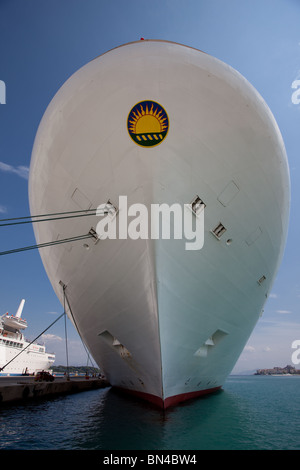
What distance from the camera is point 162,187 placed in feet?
16.1

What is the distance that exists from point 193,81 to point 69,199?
148 inches

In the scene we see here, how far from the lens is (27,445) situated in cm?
470

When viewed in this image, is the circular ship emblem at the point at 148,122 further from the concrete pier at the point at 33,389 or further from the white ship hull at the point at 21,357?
the white ship hull at the point at 21,357

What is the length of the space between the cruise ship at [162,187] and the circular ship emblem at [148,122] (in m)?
0.02

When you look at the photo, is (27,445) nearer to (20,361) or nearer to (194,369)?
(194,369)

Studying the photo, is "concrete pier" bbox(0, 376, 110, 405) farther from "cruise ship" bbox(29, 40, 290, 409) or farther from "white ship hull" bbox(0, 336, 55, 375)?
"white ship hull" bbox(0, 336, 55, 375)

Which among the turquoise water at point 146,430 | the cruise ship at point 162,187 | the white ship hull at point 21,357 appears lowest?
the white ship hull at point 21,357

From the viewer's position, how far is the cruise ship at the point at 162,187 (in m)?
4.94

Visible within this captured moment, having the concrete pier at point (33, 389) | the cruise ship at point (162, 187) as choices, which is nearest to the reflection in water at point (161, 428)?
the cruise ship at point (162, 187)

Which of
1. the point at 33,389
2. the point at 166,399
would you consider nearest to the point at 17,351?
the point at 33,389

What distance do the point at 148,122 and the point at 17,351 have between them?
103 ft

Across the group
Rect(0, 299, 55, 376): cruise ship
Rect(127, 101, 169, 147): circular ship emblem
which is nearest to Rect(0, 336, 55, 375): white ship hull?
Rect(0, 299, 55, 376): cruise ship

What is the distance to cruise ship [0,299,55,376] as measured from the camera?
26.0m

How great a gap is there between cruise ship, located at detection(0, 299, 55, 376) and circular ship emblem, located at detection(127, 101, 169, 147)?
93.1 ft
